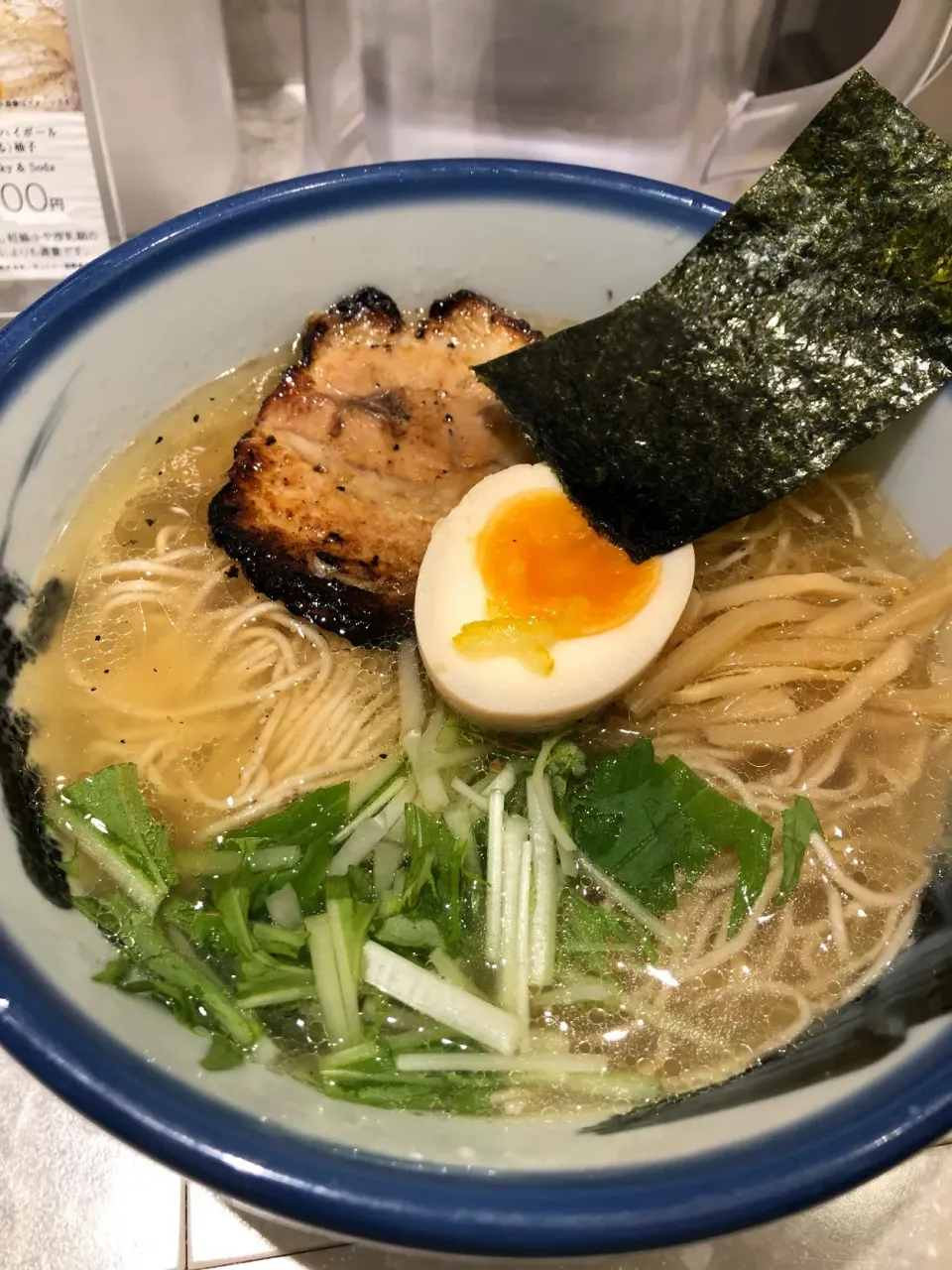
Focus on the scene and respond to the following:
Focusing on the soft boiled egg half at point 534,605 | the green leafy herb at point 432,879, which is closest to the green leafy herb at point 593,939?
the green leafy herb at point 432,879

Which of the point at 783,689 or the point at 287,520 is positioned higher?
the point at 287,520

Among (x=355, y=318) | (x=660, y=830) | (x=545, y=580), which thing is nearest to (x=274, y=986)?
(x=660, y=830)

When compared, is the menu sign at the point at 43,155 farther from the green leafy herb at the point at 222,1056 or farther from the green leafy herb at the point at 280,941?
the green leafy herb at the point at 222,1056

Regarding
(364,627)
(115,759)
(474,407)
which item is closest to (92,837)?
(115,759)

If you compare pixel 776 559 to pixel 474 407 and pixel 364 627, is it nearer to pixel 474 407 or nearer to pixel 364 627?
pixel 474 407

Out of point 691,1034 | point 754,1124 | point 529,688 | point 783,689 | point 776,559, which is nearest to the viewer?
point 754,1124
